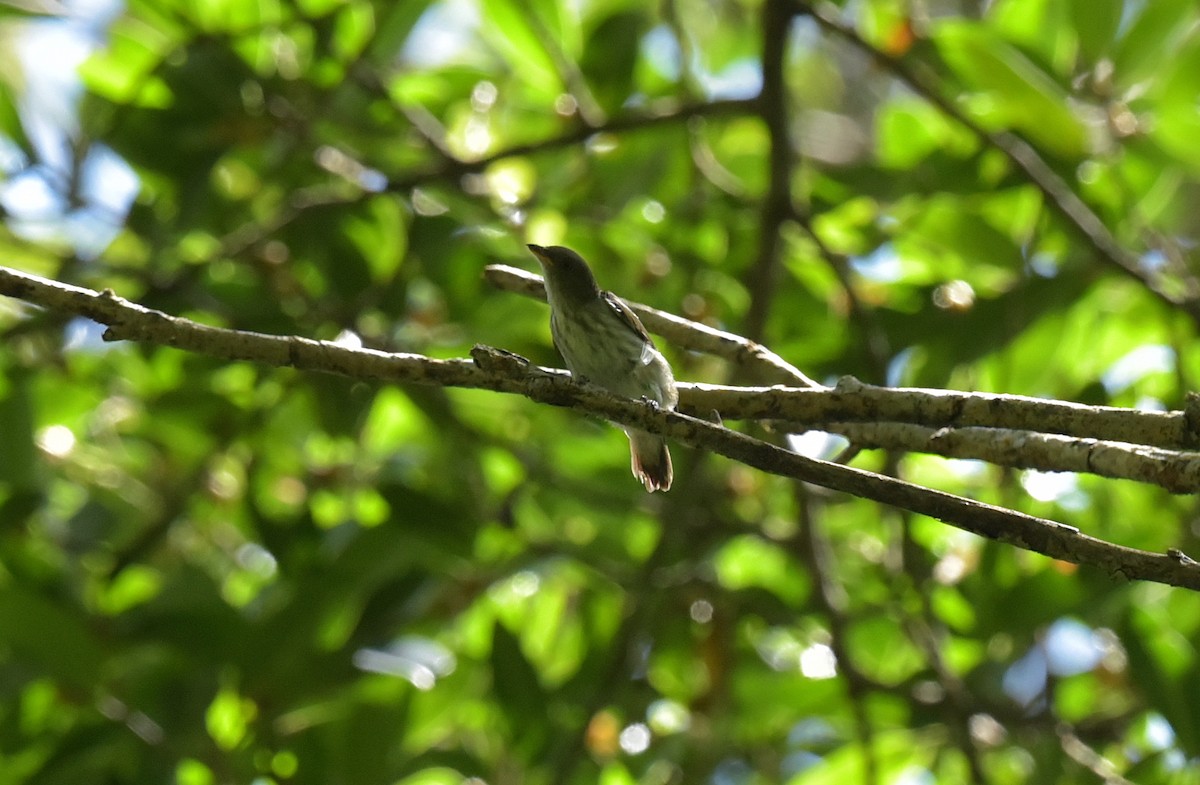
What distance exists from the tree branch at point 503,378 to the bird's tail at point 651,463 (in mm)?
1110

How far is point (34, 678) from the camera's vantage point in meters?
3.26

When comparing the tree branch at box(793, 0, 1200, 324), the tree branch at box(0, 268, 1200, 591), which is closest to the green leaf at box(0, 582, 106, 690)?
the tree branch at box(0, 268, 1200, 591)

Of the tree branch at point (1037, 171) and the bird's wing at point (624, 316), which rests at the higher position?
the tree branch at point (1037, 171)

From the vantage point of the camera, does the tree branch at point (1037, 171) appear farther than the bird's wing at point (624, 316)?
Yes

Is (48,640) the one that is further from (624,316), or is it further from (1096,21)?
(1096,21)

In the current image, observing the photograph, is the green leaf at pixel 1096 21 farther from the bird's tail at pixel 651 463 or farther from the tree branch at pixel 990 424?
the tree branch at pixel 990 424

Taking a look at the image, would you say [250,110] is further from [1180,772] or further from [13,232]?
[1180,772]

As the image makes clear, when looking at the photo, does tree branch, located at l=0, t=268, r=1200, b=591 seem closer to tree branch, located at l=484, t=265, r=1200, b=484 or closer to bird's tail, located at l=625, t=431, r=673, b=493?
tree branch, located at l=484, t=265, r=1200, b=484

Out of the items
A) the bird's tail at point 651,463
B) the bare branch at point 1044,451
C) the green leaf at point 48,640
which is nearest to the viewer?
the bare branch at point 1044,451

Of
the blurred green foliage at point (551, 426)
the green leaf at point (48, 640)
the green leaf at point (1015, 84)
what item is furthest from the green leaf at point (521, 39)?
the green leaf at point (48, 640)

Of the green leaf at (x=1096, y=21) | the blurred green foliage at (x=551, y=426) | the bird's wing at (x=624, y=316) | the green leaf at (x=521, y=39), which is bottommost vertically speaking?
the blurred green foliage at (x=551, y=426)

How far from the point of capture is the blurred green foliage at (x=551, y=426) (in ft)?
11.6

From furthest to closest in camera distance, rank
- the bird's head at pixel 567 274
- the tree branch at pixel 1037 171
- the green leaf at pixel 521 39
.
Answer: the green leaf at pixel 521 39, the tree branch at pixel 1037 171, the bird's head at pixel 567 274

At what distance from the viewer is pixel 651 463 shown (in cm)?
317
